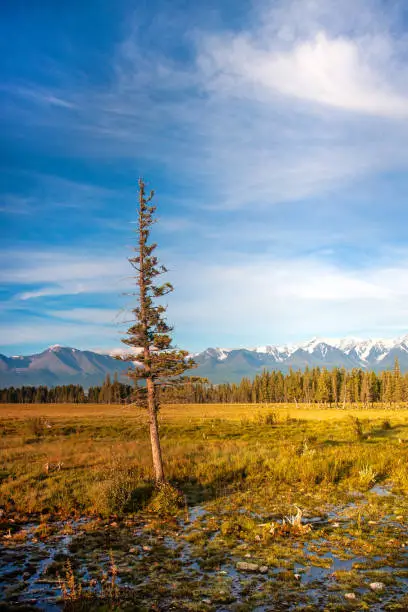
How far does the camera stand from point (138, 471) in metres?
20.8

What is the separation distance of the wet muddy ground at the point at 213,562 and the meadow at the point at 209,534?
40 mm

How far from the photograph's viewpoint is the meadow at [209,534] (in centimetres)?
884

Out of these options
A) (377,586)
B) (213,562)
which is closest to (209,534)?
Answer: (213,562)

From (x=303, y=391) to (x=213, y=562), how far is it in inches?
5645

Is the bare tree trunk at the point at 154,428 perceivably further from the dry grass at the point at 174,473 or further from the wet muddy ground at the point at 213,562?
the wet muddy ground at the point at 213,562

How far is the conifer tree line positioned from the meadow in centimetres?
6188

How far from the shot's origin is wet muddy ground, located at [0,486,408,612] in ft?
28.2

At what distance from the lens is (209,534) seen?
12.9 meters

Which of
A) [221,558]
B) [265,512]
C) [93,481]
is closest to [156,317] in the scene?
[93,481]

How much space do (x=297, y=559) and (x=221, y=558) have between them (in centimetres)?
192

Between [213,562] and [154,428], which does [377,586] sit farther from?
[154,428]

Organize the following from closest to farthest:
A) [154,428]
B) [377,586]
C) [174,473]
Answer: [377,586] < [154,428] < [174,473]

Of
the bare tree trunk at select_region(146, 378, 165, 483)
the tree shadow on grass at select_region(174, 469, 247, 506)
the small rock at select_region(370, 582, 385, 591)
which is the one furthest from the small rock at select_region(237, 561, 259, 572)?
the bare tree trunk at select_region(146, 378, 165, 483)

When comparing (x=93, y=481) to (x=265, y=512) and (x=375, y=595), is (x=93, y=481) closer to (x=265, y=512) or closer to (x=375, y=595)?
(x=265, y=512)
